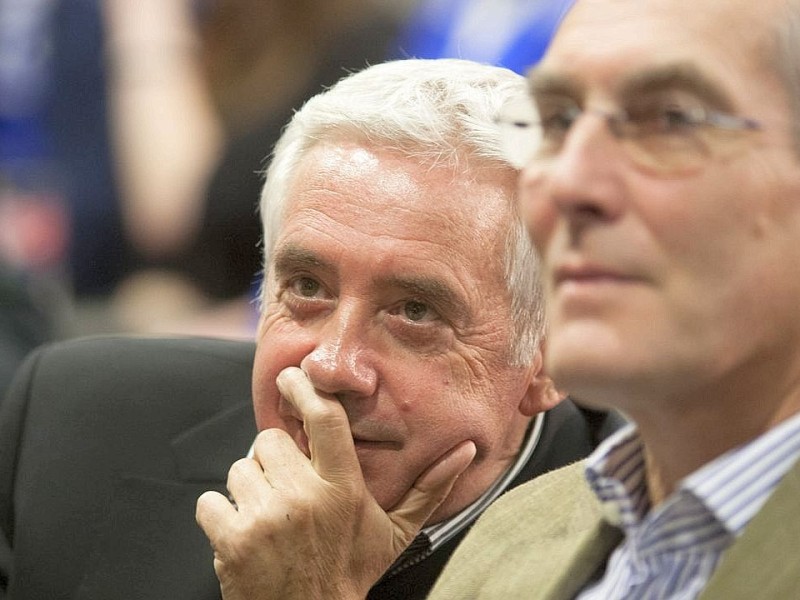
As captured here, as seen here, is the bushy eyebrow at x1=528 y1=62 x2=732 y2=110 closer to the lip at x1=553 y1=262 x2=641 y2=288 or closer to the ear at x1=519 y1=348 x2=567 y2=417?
Answer: the lip at x1=553 y1=262 x2=641 y2=288

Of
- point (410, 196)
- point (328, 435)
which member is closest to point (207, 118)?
point (410, 196)

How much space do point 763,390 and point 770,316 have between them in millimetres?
82

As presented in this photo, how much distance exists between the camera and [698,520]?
1.47 meters

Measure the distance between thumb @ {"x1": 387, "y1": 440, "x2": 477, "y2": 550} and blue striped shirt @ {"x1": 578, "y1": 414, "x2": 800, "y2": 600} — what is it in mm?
737

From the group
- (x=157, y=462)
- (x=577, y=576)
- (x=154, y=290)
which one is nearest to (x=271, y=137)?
(x=154, y=290)

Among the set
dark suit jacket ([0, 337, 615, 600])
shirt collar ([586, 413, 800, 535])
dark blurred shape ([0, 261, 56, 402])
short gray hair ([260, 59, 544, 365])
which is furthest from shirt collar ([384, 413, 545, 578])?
dark blurred shape ([0, 261, 56, 402])

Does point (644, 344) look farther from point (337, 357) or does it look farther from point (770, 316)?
point (337, 357)

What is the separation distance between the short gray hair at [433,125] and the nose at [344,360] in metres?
0.27

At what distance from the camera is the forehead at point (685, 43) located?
1.48 meters

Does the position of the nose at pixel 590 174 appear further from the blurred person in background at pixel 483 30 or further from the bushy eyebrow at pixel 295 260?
the blurred person in background at pixel 483 30

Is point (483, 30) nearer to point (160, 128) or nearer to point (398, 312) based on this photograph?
point (160, 128)

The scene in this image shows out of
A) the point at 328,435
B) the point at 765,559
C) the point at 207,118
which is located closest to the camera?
the point at 765,559

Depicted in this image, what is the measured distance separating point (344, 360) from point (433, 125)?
16.3 inches

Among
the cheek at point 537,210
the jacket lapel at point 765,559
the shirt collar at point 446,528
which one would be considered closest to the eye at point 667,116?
the cheek at point 537,210
